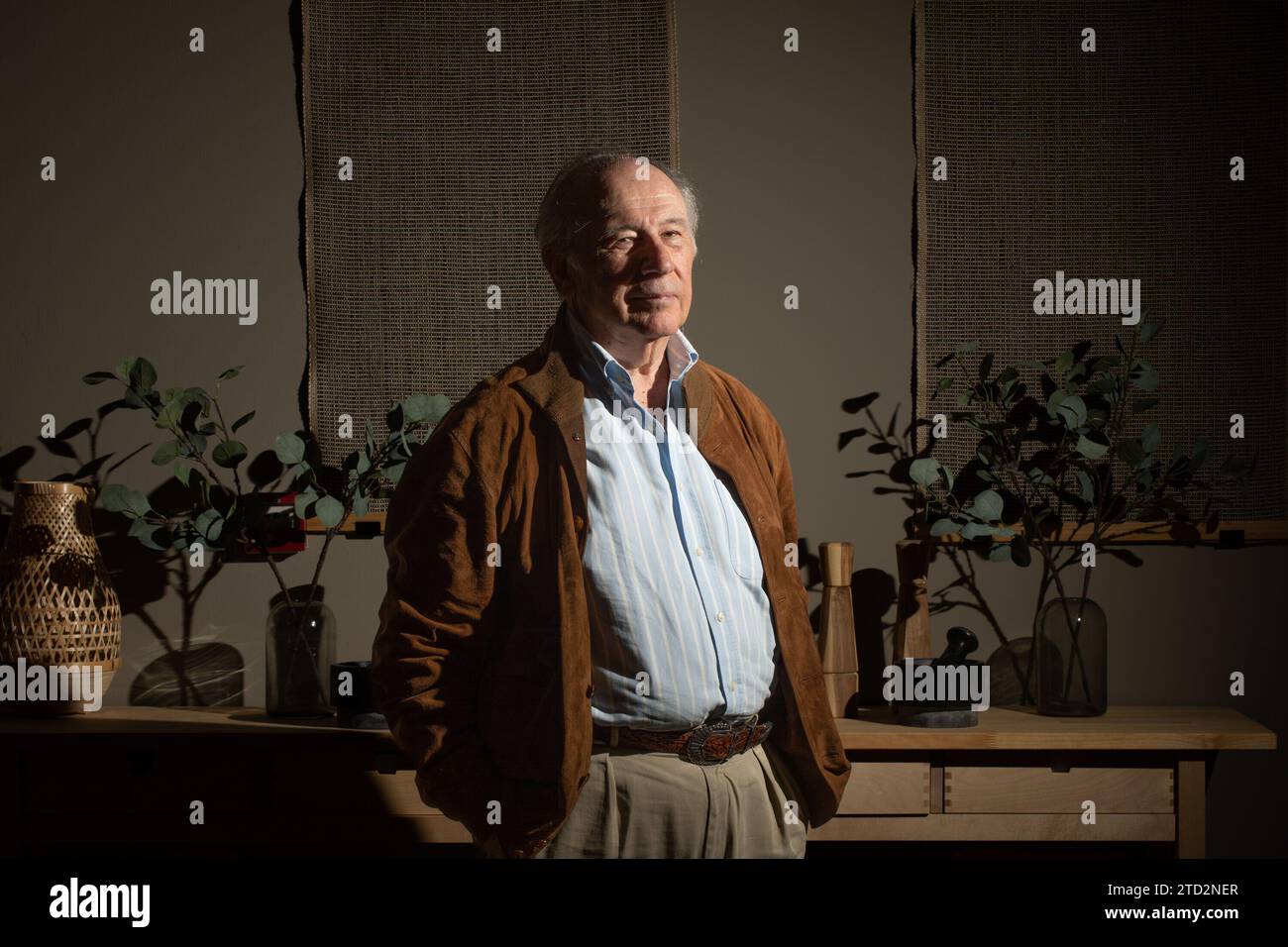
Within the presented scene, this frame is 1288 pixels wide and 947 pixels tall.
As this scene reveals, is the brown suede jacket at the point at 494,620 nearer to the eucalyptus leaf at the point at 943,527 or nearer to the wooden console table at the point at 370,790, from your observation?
the wooden console table at the point at 370,790

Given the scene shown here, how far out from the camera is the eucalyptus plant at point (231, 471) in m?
2.76

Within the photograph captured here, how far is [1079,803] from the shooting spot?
255cm

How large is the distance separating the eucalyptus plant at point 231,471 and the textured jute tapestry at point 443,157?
0.11 m

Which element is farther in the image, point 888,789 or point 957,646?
point 957,646

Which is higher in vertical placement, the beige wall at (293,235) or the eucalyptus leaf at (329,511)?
the beige wall at (293,235)

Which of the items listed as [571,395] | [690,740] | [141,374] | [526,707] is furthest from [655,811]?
[141,374]

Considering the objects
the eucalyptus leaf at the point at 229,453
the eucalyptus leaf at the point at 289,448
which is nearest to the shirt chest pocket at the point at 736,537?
the eucalyptus leaf at the point at 289,448

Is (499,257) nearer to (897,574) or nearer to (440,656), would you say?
(897,574)

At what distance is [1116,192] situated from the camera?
9.82 feet

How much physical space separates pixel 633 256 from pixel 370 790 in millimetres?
1291

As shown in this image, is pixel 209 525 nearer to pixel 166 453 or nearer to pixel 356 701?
pixel 166 453

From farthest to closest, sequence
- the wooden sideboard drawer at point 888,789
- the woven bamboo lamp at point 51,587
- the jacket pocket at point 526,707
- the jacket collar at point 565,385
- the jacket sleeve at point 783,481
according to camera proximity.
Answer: the woven bamboo lamp at point 51,587 < the wooden sideboard drawer at point 888,789 < the jacket sleeve at point 783,481 < the jacket collar at point 565,385 < the jacket pocket at point 526,707

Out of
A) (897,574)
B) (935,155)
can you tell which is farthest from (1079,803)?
(935,155)

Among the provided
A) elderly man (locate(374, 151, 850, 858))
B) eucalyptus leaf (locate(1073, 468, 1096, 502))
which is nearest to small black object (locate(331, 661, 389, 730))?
elderly man (locate(374, 151, 850, 858))
